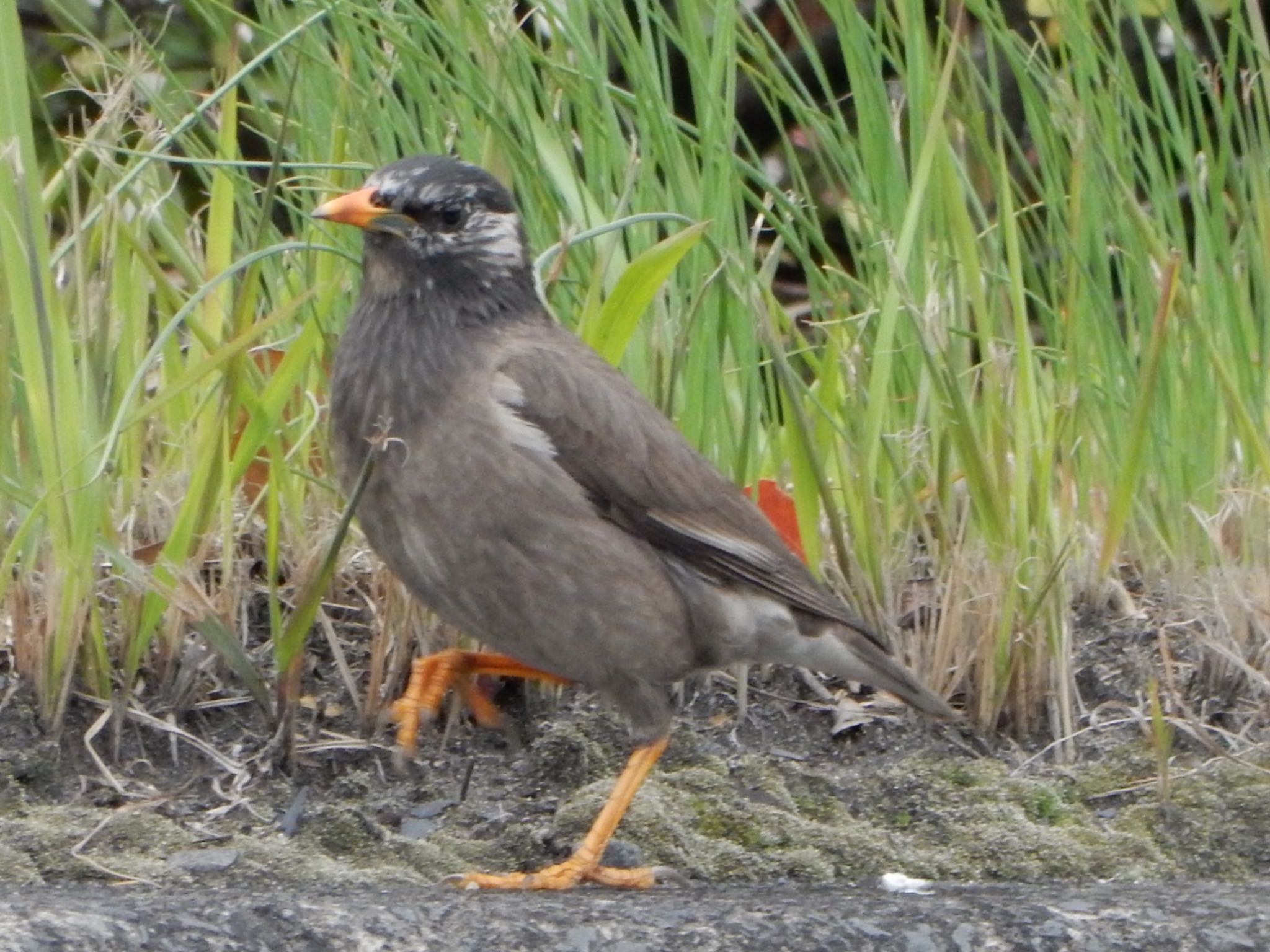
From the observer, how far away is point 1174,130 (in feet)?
11.9

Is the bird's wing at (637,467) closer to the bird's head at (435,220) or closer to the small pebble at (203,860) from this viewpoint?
the bird's head at (435,220)

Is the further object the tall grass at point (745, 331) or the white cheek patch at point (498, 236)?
the white cheek patch at point (498, 236)

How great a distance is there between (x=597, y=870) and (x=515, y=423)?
73 centimetres

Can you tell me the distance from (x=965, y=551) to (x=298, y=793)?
1149 mm

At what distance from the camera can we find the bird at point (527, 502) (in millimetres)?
3020

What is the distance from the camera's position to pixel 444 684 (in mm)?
3156

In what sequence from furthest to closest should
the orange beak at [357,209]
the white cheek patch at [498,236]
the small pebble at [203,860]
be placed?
the white cheek patch at [498,236], the orange beak at [357,209], the small pebble at [203,860]

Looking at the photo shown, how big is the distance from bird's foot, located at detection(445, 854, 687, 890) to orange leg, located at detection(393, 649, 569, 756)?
1.13ft

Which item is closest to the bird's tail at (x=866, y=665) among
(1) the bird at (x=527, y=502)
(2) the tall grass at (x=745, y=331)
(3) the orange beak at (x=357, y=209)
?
(1) the bird at (x=527, y=502)

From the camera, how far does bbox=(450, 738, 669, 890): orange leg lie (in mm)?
2684

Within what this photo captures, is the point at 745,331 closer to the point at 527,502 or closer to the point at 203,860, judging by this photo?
the point at 527,502

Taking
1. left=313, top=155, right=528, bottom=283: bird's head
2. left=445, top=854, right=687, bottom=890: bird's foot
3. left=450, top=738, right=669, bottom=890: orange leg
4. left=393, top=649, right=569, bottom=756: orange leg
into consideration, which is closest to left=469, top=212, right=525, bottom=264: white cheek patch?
left=313, top=155, right=528, bottom=283: bird's head

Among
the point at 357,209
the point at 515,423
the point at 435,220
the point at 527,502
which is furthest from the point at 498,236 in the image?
the point at 527,502

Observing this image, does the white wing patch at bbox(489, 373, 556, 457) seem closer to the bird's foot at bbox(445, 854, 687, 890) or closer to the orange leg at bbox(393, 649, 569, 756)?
the orange leg at bbox(393, 649, 569, 756)
